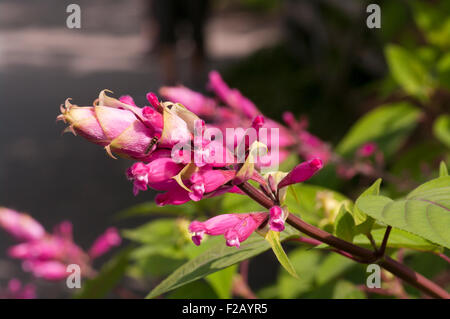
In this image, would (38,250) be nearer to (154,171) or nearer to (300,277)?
(300,277)

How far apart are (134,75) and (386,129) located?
19.0 ft

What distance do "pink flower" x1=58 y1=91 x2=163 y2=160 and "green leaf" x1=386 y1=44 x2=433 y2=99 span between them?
1230 mm

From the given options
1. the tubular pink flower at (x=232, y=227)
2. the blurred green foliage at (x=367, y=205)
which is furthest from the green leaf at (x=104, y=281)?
the tubular pink flower at (x=232, y=227)

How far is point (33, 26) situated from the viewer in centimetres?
959

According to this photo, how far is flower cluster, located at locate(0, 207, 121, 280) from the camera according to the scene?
1.18 meters

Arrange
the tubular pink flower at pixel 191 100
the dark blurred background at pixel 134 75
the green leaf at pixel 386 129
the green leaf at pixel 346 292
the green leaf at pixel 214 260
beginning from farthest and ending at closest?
the dark blurred background at pixel 134 75, the green leaf at pixel 386 129, the tubular pink flower at pixel 191 100, the green leaf at pixel 346 292, the green leaf at pixel 214 260

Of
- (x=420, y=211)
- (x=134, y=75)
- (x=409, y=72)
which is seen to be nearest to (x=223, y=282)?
(x=420, y=211)

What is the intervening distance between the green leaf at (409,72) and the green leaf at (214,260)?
108cm

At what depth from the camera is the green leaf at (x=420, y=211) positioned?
554 mm

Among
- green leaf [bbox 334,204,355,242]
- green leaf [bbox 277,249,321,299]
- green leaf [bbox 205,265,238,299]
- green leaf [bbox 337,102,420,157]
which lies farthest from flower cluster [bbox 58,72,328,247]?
green leaf [bbox 337,102,420,157]

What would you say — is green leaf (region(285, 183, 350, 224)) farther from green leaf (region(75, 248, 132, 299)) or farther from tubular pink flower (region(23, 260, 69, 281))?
tubular pink flower (region(23, 260, 69, 281))

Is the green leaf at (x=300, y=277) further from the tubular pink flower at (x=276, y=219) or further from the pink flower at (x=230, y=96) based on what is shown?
the tubular pink flower at (x=276, y=219)

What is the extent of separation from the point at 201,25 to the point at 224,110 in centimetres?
500
